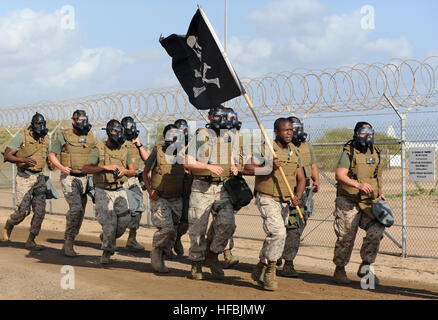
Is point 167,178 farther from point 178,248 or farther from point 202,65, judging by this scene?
point 178,248

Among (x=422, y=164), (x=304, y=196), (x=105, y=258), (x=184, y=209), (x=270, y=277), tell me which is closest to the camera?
(x=270, y=277)

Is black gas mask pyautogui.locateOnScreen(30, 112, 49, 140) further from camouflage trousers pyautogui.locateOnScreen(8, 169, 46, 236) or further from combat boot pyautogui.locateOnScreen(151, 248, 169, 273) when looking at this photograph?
combat boot pyautogui.locateOnScreen(151, 248, 169, 273)

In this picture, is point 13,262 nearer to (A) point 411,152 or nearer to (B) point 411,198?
(A) point 411,152

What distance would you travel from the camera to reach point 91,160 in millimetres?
8695

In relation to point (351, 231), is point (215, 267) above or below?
below

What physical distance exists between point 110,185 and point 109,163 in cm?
30

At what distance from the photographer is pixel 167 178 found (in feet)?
26.4

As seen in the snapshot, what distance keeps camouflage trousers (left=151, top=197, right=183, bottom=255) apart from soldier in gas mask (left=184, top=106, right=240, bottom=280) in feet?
1.80

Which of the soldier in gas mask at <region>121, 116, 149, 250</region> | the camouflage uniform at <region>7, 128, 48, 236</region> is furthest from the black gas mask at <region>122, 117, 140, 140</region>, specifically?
the camouflage uniform at <region>7, 128, 48, 236</region>

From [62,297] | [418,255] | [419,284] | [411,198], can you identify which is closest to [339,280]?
[419,284]

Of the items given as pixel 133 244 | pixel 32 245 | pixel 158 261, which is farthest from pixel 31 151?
pixel 158 261

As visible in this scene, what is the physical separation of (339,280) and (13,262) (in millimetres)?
4374

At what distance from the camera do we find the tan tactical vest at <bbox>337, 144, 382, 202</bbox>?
7.47m

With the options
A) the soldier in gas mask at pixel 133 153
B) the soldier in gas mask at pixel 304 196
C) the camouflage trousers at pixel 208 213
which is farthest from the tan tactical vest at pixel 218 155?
the soldier in gas mask at pixel 133 153
